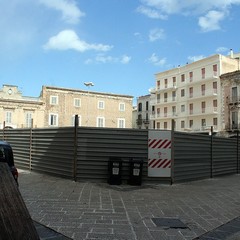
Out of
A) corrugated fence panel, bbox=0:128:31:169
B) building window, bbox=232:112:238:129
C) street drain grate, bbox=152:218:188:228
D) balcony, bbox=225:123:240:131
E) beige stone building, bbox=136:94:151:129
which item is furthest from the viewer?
beige stone building, bbox=136:94:151:129

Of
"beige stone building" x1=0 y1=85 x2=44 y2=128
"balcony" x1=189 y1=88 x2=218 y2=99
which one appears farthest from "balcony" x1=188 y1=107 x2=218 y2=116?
"beige stone building" x1=0 y1=85 x2=44 y2=128

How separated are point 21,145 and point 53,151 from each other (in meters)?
3.23

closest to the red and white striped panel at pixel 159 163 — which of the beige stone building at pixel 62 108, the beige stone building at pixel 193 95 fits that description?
the beige stone building at pixel 62 108

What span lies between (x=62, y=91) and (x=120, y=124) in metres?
12.5

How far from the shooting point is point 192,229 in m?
6.21

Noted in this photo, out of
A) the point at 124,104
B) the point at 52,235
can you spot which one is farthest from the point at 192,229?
the point at 124,104

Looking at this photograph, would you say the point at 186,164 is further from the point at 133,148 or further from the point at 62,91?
the point at 62,91

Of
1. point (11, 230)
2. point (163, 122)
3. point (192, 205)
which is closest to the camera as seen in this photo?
point (11, 230)

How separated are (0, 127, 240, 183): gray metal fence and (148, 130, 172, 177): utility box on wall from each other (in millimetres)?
154

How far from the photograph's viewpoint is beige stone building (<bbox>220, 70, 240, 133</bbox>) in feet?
167

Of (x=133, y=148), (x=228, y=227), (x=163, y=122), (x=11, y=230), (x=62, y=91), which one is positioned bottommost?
(x=228, y=227)

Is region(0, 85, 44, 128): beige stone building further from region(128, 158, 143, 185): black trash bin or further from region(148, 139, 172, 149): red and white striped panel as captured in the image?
region(128, 158, 143, 185): black trash bin

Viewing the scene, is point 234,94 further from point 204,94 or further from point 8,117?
point 8,117

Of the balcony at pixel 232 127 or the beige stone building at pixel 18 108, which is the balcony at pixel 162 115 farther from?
the beige stone building at pixel 18 108
